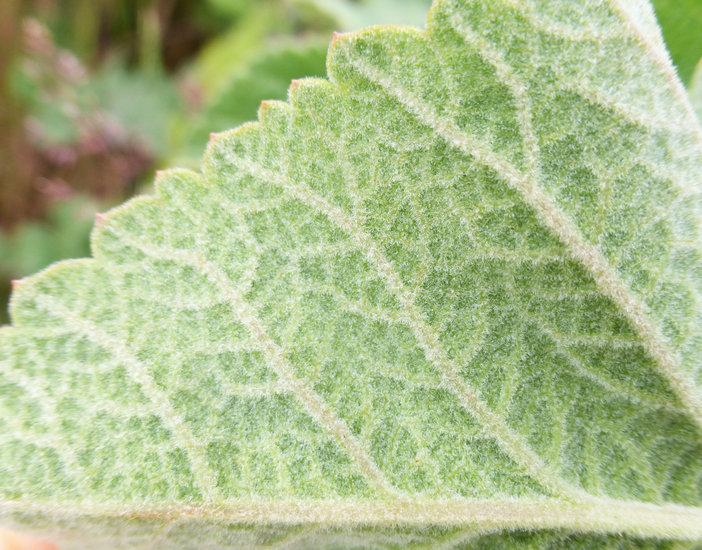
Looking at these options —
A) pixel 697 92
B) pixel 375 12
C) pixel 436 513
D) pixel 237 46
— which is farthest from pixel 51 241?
pixel 697 92

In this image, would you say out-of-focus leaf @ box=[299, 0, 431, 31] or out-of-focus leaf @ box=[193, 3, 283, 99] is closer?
out-of-focus leaf @ box=[299, 0, 431, 31]

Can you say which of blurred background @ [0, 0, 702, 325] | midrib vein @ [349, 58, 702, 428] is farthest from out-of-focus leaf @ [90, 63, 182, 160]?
midrib vein @ [349, 58, 702, 428]

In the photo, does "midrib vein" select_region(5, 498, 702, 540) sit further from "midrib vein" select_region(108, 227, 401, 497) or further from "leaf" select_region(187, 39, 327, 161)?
"leaf" select_region(187, 39, 327, 161)

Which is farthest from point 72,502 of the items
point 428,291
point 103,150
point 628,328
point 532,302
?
point 103,150

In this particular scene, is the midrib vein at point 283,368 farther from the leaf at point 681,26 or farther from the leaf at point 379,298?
the leaf at point 681,26

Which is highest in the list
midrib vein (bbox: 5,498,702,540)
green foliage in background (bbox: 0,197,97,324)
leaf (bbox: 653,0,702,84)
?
green foliage in background (bbox: 0,197,97,324)

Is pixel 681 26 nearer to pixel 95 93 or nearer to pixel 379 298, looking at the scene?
pixel 379 298

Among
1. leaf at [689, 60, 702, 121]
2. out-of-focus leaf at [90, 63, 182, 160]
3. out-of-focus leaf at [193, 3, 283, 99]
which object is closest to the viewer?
leaf at [689, 60, 702, 121]
